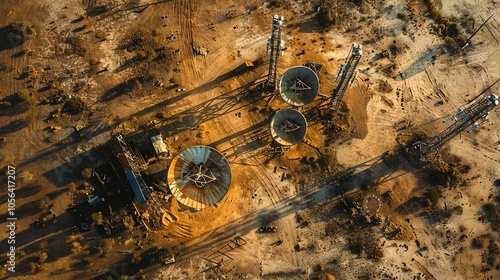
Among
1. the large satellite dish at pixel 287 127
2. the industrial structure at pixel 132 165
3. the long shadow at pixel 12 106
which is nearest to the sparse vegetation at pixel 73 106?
the long shadow at pixel 12 106

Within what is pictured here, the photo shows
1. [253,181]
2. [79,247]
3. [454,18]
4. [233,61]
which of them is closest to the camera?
[79,247]

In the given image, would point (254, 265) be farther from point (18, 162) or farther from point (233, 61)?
point (18, 162)

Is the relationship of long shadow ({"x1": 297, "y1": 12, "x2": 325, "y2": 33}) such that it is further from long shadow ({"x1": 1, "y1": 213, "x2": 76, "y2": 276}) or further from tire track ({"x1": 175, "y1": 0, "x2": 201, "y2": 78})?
long shadow ({"x1": 1, "y1": 213, "x2": 76, "y2": 276})

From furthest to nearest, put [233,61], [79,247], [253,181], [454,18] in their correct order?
[454,18]
[233,61]
[253,181]
[79,247]

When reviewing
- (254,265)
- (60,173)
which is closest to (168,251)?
(254,265)

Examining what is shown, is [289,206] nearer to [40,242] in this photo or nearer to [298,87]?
[298,87]

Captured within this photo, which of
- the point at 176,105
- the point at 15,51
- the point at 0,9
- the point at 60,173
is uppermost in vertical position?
the point at 0,9

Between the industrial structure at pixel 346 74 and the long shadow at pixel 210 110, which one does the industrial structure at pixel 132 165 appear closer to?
the long shadow at pixel 210 110
